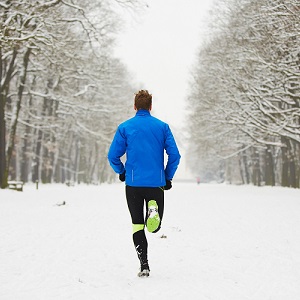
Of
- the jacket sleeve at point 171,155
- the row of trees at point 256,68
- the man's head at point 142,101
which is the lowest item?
the jacket sleeve at point 171,155

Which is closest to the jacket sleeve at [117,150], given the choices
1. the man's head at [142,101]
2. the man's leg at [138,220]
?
the man's leg at [138,220]

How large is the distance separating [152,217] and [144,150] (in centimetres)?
76

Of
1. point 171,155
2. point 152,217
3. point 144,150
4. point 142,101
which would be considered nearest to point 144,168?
point 144,150

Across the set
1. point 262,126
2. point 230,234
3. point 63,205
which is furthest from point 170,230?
point 262,126

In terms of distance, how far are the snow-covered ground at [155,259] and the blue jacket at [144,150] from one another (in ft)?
3.76

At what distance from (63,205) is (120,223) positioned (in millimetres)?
5017

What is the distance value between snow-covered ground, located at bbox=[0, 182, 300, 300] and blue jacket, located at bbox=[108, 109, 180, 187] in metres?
1.14

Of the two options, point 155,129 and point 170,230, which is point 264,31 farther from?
point 155,129

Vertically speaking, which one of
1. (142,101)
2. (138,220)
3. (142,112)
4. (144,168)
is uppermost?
(142,101)

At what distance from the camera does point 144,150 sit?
15.6 ft

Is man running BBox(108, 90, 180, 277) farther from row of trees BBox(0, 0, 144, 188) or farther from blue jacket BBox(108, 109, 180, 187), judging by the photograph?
row of trees BBox(0, 0, 144, 188)

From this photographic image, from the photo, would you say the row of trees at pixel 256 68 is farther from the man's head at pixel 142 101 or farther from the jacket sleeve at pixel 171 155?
the jacket sleeve at pixel 171 155

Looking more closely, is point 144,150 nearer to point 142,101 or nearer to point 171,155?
point 171,155

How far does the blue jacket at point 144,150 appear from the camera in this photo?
4.71 metres
